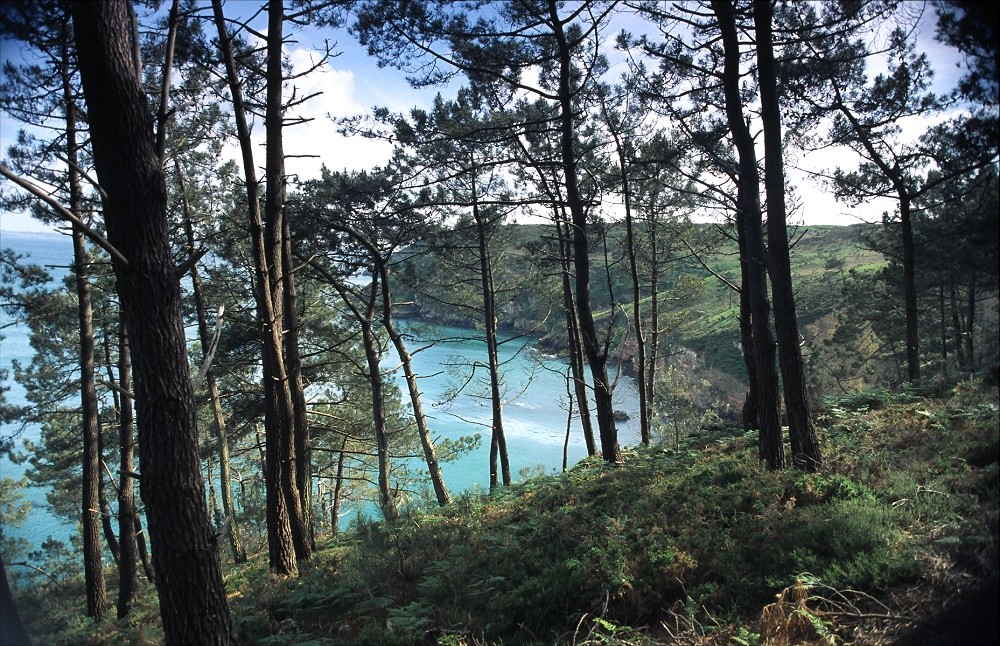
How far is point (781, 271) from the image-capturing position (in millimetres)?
6176

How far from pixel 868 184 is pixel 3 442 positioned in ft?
64.1

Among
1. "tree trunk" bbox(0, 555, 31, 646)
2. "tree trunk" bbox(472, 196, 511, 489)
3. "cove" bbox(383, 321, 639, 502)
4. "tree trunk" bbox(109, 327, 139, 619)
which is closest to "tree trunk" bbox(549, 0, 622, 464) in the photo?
"tree trunk" bbox(472, 196, 511, 489)

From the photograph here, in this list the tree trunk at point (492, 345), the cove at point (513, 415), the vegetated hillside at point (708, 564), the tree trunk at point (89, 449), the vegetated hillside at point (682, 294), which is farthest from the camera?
the cove at point (513, 415)

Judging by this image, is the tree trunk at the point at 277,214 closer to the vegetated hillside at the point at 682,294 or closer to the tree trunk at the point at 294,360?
the tree trunk at the point at 294,360

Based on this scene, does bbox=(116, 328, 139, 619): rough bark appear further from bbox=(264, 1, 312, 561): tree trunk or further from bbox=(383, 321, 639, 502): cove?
bbox=(383, 321, 639, 502): cove

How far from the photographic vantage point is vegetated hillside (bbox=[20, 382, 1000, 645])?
3438 millimetres

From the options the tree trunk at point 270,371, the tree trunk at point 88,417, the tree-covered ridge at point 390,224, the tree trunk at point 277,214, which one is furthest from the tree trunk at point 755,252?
the tree trunk at point 88,417

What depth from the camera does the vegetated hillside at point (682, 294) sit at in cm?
1639

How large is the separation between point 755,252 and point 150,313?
608cm

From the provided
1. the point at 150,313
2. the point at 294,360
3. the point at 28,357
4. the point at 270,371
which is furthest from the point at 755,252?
the point at 28,357

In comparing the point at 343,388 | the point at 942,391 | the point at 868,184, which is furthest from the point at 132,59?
the point at 343,388

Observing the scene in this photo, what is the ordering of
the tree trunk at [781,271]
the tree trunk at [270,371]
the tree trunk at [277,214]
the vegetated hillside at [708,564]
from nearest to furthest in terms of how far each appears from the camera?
Result: the vegetated hillside at [708,564] → the tree trunk at [781,271] → the tree trunk at [270,371] → the tree trunk at [277,214]

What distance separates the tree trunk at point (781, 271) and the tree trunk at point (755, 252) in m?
0.21

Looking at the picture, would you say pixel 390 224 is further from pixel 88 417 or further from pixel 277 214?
pixel 88 417
